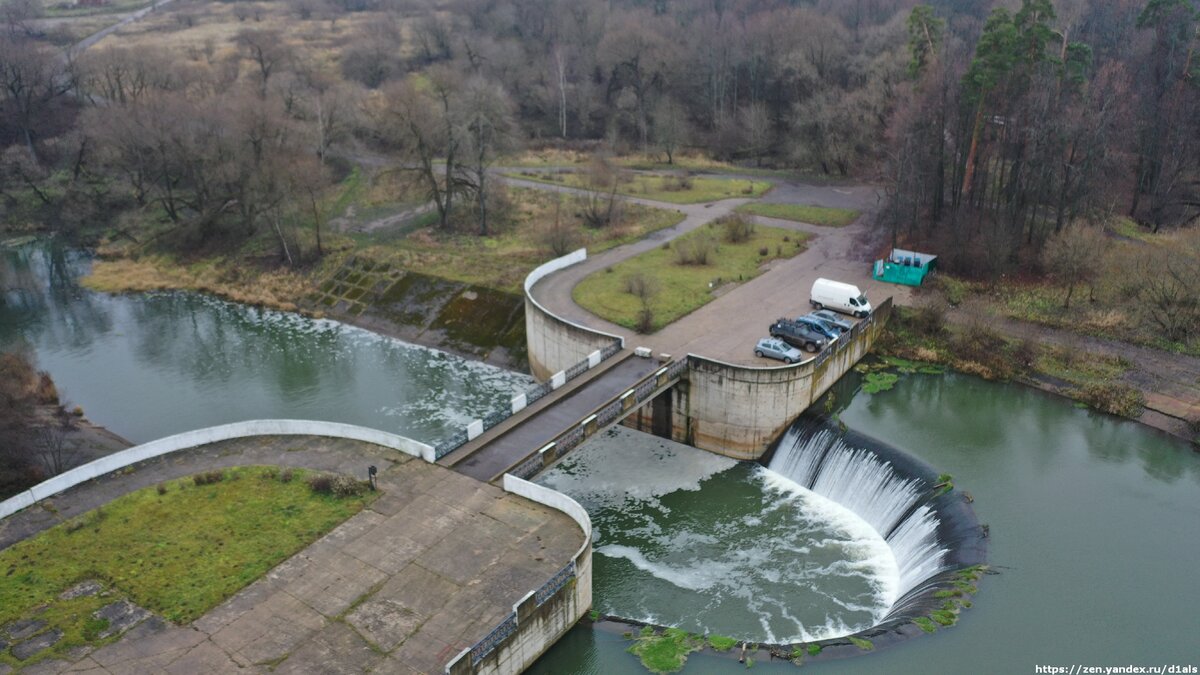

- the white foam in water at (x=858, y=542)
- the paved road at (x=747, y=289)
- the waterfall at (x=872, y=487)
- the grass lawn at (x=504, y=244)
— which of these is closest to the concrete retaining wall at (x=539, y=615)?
the white foam in water at (x=858, y=542)

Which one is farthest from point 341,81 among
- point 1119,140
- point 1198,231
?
point 1198,231

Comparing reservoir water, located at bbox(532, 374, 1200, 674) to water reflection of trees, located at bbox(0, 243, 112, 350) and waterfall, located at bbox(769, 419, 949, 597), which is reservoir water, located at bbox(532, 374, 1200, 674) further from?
water reflection of trees, located at bbox(0, 243, 112, 350)

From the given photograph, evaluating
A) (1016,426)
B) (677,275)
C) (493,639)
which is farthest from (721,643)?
(677,275)

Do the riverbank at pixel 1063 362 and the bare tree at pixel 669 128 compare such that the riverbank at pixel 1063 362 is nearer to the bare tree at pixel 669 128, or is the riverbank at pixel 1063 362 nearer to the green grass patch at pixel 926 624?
the green grass patch at pixel 926 624

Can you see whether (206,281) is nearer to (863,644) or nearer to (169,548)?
(169,548)

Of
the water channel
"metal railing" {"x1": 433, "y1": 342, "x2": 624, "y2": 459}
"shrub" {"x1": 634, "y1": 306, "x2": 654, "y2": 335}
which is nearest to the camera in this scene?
the water channel

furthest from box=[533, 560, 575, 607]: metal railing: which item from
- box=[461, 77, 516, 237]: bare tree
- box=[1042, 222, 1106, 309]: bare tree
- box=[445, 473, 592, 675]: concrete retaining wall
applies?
box=[461, 77, 516, 237]: bare tree
